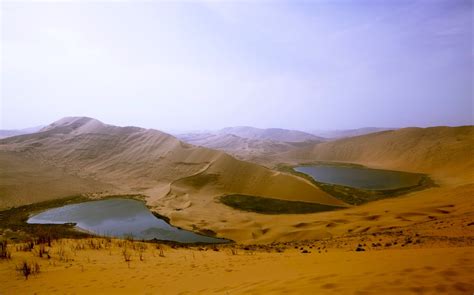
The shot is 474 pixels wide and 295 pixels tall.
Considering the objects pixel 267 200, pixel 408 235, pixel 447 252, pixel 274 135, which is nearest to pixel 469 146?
pixel 267 200

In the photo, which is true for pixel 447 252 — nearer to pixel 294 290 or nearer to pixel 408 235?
pixel 294 290

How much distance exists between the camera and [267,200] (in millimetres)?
23906

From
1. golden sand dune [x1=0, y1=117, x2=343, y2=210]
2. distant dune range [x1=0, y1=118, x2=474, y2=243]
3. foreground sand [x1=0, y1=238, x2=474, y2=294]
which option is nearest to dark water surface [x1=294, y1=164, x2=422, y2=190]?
distant dune range [x1=0, y1=118, x2=474, y2=243]

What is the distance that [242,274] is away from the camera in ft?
20.1

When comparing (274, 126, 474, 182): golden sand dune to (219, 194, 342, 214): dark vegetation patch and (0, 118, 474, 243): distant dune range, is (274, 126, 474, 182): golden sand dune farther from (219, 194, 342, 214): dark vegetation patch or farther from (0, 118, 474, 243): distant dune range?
(219, 194, 342, 214): dark vegetation patch

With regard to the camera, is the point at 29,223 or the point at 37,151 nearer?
the point at 29,223

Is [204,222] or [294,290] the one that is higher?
[294,290]

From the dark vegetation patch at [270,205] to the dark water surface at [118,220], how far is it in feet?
21.3

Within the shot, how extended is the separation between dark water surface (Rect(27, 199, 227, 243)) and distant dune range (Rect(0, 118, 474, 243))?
121 centimetres

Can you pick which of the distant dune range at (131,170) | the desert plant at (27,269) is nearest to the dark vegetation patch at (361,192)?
the distant dune range at (131,170)

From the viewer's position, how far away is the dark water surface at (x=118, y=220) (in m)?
16.0

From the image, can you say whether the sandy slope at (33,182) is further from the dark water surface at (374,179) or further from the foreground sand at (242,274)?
the dark water surface at (374,179)

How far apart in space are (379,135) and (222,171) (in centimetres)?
4520

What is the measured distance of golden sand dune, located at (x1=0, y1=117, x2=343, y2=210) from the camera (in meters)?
25.8
